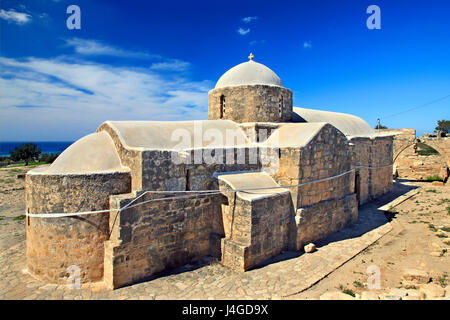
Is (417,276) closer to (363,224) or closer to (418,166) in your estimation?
(363,224)

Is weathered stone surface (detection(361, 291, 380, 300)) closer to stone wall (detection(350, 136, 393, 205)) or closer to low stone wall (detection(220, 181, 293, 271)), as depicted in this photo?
low stone wall (detection(220, 181, 293, 271))

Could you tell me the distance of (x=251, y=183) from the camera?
735 centimetres

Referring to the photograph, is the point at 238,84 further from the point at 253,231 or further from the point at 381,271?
the point at 381,271

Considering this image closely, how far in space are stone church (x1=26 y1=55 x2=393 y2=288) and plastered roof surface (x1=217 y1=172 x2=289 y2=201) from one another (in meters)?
0.03

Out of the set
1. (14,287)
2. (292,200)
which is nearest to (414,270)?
(292,200)

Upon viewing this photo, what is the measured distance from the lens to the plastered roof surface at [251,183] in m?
6.74

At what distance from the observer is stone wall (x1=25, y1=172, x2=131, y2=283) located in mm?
5715

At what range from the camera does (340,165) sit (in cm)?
916

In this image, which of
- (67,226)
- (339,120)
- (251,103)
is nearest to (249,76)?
(251,103)

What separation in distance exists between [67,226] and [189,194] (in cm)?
266

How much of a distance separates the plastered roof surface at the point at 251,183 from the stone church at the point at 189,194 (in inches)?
1.3

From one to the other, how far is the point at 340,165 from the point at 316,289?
4.63 metres

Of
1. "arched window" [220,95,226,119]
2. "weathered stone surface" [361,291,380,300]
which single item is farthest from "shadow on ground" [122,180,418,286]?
"arched window" [220,95,226,119]
